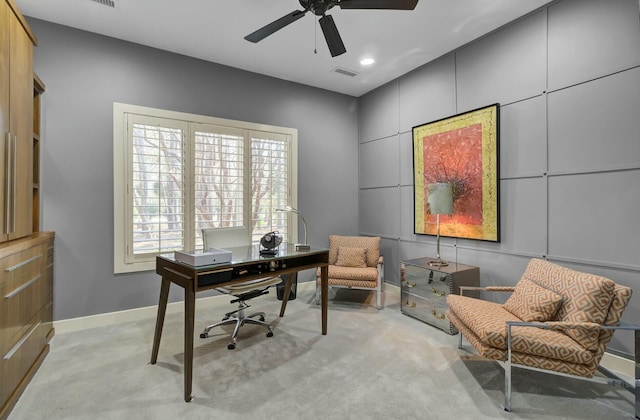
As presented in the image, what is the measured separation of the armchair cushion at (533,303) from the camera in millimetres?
2248

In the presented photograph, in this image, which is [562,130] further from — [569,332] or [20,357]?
[20,357]

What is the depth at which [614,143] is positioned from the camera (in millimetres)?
2479

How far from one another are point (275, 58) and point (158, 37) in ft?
4.35

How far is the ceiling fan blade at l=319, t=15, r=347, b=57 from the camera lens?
2.37 metres

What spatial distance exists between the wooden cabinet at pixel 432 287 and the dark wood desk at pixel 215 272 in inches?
44.1

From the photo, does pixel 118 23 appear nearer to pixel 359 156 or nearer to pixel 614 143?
pixel 359 156

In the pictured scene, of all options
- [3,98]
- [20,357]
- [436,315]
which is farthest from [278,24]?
[436,315]

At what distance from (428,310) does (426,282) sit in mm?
306

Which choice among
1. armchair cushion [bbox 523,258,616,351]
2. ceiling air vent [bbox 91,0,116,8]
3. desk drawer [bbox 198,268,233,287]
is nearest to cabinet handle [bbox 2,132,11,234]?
desk drawer [bbox 198,268,233,287]

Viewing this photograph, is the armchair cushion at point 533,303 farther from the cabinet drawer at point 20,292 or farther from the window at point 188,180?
the cabinet drawer at point 20,292

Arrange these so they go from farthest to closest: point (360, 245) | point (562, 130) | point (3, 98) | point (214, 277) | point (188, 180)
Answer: point (360, 245) → point (188, 180) → point (562, 130) → point (214, 277) → point (3, 98)

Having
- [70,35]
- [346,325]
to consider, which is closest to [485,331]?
[346,325]

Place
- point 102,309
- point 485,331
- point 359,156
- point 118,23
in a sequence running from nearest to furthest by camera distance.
→ point 485,331 < point 118,23 < point 102,309 < point 359,156

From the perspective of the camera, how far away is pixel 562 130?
2785mm
